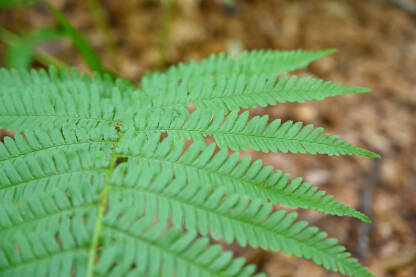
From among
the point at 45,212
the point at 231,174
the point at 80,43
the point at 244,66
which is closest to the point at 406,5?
the point at 244,66

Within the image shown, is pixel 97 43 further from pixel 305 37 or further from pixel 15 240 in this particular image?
pixel 15 240

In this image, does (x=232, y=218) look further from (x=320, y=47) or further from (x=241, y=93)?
(x=320, y=47)

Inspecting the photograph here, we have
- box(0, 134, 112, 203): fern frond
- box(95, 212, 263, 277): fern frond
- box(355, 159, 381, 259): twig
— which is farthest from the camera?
box(355, 159, 381, 259): twig

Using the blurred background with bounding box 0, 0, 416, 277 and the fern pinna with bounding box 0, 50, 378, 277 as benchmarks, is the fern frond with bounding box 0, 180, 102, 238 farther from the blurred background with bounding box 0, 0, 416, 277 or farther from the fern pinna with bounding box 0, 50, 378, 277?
the blurred background with bounding box 0, 0, 416, 277

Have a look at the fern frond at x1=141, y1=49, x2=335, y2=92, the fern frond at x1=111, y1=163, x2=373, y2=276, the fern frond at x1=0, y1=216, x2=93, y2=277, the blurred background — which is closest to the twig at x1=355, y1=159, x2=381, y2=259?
the blurred background

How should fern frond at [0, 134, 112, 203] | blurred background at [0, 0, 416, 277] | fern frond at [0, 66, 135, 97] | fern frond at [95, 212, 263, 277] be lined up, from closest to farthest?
fern frond at [95, 212, 263, 277] < fern frond at [0, 134, 112, 203] < fern frond at [0, 66, 135, 97] < blurred background at [0, 0, 416, 277]

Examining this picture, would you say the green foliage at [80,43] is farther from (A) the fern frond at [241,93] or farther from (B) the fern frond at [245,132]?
(B) the fern frond at [245,132]

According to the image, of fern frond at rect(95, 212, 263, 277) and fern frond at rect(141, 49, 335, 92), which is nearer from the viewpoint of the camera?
fern frond at rect(95, 212, 263, 277)
